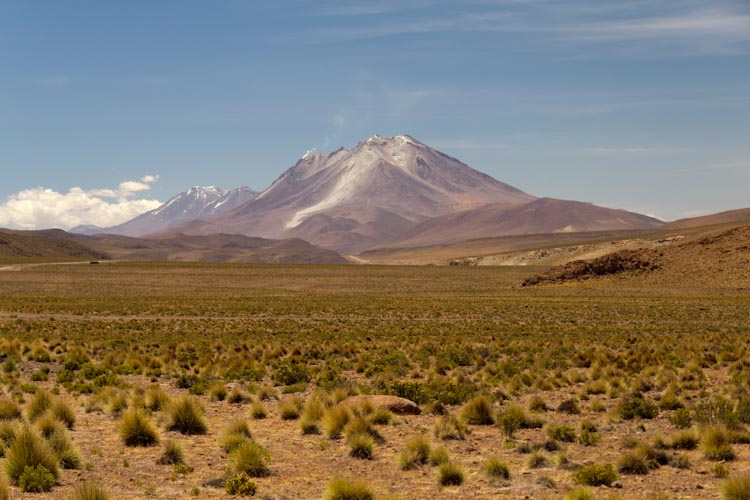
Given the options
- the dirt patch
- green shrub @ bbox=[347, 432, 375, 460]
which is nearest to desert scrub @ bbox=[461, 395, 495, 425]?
green shrub @ bbox=[347, 432, 375, 460]

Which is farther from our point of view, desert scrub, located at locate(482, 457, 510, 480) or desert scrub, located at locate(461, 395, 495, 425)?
desert scrub, located at locate(461, 395, 495, 425)

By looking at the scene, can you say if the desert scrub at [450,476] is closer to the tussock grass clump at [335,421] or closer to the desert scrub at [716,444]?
the tussock grass clump at [335,421]

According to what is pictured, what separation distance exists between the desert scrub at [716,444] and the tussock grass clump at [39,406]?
1185cm

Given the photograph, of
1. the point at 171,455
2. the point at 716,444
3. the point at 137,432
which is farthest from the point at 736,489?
the point at 137,432

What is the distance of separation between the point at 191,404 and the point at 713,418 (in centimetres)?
984

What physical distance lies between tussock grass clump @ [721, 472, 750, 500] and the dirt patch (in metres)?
71.3

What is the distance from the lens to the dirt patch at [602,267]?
258 ft

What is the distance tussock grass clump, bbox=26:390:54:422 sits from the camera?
44.1ft

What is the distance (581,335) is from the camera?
102 feet

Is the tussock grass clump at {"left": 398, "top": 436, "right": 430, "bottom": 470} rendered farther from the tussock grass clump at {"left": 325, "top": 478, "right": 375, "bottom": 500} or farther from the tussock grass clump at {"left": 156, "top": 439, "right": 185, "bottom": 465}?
the tussock grass clump at {"left": 156, "top": 439, "right": 185, "bottom": 465}

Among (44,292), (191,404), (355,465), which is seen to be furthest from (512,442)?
(44,292)

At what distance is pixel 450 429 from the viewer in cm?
1278

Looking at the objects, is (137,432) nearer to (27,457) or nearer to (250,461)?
(27,457)

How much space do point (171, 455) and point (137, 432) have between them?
1.30 m
